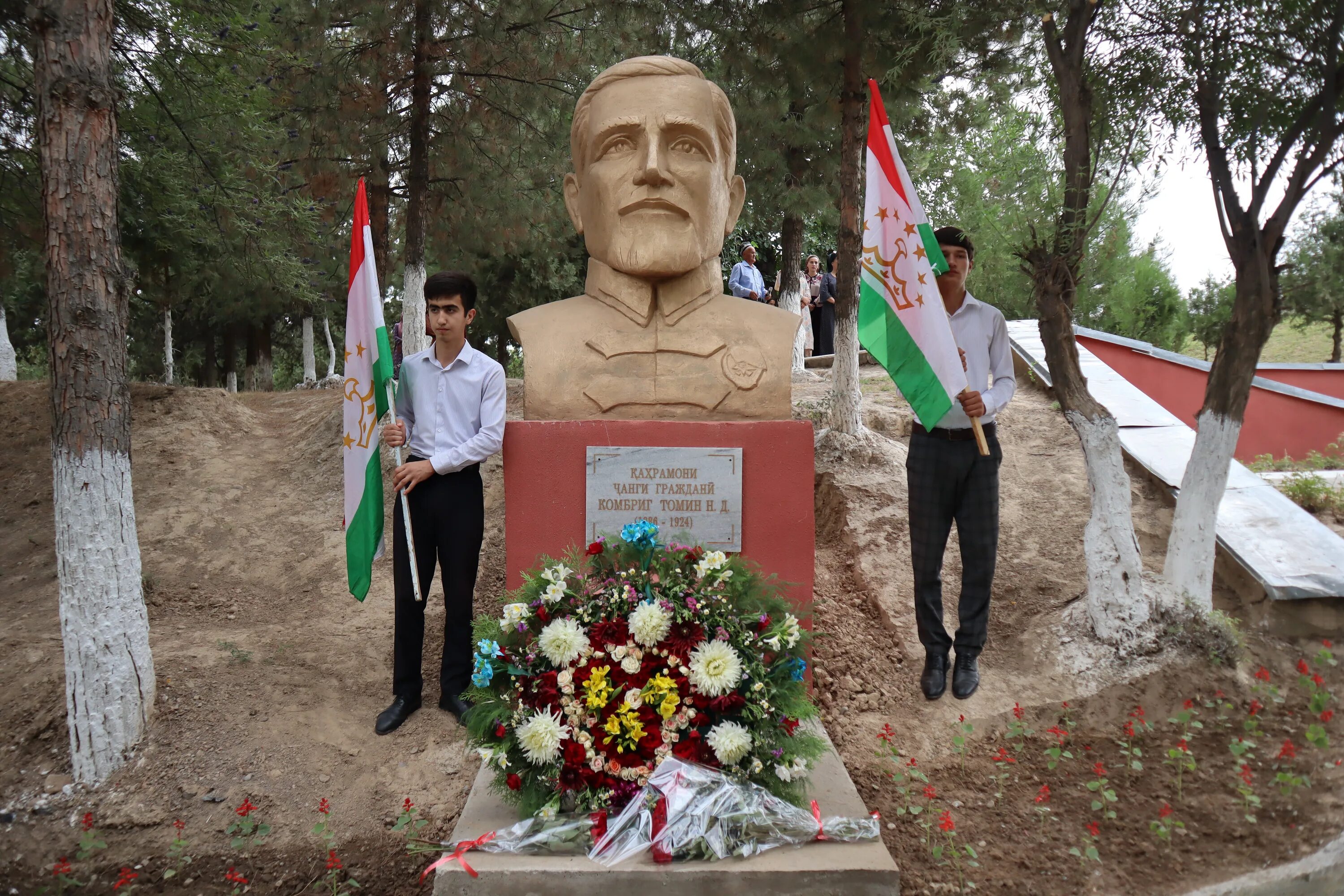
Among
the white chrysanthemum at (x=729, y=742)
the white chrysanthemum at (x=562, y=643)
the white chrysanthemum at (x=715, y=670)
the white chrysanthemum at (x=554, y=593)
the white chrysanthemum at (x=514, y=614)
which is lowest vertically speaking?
the white chrysanthemum at (x=729, y=742)

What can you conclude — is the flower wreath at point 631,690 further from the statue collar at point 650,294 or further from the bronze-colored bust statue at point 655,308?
the statue collar at point 650,294

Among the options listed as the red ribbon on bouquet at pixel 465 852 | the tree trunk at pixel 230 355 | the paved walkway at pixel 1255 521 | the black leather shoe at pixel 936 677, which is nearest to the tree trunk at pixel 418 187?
the black leather shoe at pixel 936 677

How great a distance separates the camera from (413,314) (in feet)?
23.6

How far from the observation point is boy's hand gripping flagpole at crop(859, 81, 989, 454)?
311 centimetres

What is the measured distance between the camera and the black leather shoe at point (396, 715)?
3.55 meters

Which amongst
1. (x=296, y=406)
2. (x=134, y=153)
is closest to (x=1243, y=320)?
(x=134, y=153)

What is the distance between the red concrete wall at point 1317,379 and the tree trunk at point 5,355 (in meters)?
14.6

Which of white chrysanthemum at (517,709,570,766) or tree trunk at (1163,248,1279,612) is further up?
tree trunk at (1163,248,1279,612)

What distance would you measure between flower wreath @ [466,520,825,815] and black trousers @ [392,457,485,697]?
0.67 meters

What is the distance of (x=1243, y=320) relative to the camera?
3.76 meters

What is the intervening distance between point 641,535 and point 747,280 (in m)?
6.87

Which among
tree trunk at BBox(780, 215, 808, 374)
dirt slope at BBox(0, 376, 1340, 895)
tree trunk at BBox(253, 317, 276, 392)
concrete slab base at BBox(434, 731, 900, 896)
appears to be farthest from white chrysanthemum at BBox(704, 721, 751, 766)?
tree trunk at BBox(253, 317, 276, 392)

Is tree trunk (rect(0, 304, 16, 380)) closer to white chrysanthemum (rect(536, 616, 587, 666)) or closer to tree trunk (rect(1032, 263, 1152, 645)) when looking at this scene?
white chrysanthemum (rect(536, 616, 587, 666))

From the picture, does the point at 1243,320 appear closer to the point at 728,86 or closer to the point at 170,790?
the point at 170,790
